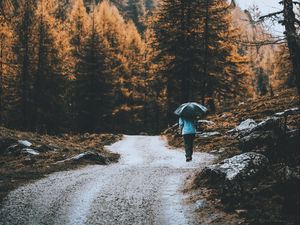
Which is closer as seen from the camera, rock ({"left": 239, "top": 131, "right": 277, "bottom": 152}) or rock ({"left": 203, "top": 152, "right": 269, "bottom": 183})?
rock ({"left": 203, "top": 152, "right": 269, "bottom": 183})

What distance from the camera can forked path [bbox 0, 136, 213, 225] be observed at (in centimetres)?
748

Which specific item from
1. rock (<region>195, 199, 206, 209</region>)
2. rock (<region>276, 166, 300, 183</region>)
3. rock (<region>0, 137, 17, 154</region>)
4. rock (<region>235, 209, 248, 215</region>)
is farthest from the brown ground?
rock (<region>235, 209, 248, 215</region>)

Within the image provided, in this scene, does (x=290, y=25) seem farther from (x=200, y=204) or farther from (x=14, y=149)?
(x=14, y=149)

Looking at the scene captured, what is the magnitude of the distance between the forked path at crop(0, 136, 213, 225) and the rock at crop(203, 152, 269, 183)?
1.05 metres

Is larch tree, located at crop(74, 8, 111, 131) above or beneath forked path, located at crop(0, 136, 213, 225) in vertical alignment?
above

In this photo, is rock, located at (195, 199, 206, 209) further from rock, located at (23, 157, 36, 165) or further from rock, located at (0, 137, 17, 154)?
rock, located at (0, 137, 17, 154)

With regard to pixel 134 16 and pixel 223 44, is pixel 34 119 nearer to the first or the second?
pixel 223 44

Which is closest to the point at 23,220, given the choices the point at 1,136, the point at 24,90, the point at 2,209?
the point at 2,209

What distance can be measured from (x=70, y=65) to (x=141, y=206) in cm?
2850

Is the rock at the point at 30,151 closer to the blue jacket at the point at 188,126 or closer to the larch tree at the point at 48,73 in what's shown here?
the blue jacket at the point at 188,126

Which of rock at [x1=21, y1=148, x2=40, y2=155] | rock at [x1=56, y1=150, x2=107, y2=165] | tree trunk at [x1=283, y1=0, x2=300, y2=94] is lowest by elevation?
rock at [x1=56, y1=150, x2=107, y2=165]

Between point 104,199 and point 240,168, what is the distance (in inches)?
125

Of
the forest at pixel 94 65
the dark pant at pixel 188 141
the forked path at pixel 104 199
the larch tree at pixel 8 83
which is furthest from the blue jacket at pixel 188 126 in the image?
the larch tree at pixel 8 83

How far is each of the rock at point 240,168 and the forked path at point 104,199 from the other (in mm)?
1054
